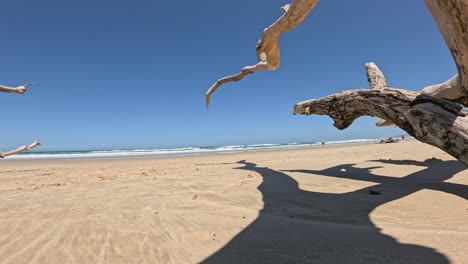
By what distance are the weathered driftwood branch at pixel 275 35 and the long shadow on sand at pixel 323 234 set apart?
3.09m

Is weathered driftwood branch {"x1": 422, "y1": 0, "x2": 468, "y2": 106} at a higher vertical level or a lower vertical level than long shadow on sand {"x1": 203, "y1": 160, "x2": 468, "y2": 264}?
higher

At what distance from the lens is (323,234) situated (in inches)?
88.0

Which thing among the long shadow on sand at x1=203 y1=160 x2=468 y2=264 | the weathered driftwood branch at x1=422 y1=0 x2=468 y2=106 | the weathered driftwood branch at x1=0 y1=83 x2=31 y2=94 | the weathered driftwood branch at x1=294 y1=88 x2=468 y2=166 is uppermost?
the weathered driftwood branch at x1=0 y1=83 x2=31 y2=94

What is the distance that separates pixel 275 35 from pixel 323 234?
4.29 metres

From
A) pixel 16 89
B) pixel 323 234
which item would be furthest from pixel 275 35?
pixel 16 89

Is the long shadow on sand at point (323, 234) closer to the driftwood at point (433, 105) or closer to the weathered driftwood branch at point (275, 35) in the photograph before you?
the driftwood at point (433, 105)

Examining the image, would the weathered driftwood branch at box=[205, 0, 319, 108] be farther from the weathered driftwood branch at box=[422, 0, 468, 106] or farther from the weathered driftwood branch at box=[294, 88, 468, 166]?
the weathered driftwood branch at box=[422, 0, 468, 106]

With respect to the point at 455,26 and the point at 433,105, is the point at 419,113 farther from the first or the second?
the point at 455,26

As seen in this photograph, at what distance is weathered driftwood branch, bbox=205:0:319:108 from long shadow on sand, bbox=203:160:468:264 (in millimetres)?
3090

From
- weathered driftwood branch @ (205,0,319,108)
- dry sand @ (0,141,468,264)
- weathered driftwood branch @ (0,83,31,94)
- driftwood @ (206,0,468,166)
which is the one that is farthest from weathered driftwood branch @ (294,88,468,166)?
weathered driftwood branch @ (0,83,31,94)

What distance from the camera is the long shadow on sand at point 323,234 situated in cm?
182

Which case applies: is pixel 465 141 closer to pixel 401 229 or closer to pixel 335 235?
pixel 401 229

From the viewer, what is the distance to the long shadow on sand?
182 centimetres

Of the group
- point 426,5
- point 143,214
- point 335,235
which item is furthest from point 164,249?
point 426,5
